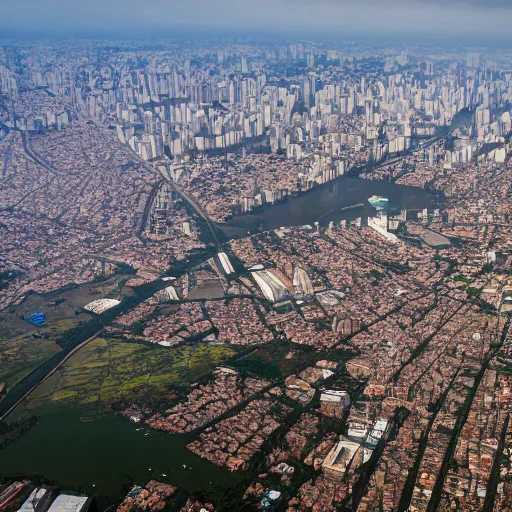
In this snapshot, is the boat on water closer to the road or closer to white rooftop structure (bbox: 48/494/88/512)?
the road

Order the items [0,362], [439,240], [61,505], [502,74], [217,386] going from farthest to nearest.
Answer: [502,74], [439,240], [0,362], [217,386], [61,505]

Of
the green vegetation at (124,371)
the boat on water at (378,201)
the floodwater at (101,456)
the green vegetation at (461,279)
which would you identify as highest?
the green vegetation at (461,279)

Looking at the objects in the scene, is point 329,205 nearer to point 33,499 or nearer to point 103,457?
point 103,457

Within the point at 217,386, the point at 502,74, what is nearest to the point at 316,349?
the point at 217,386

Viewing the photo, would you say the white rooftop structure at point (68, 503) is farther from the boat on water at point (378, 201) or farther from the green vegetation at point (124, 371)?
the boat on water at point (378, 201)

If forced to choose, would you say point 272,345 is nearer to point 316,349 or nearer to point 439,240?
point 316,349

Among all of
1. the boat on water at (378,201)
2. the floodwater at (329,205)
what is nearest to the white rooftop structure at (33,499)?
the floodwater at (329,205)

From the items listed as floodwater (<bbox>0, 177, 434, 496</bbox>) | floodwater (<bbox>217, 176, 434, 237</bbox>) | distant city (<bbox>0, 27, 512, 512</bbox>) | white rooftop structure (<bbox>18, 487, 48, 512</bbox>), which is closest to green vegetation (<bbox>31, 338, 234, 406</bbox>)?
distant city (<bbox>0, 27, 512, 512</bbox>)

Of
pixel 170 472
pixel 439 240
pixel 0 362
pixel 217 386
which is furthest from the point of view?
pixel 439 240
